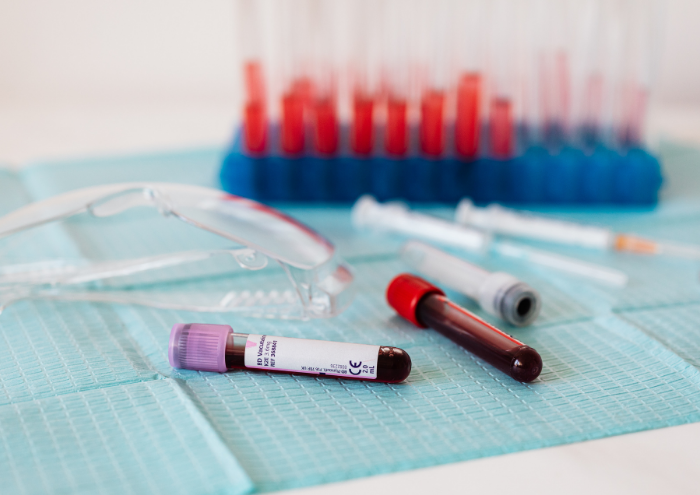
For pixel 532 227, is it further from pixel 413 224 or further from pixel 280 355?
pixel 280 355

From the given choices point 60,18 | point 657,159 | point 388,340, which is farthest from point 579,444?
point 60,18

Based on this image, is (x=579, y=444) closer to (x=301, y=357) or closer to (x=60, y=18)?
(x=301, y=357)

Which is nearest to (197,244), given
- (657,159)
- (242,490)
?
(242,490)

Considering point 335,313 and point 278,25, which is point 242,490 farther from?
point 278,25

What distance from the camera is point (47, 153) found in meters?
1.20

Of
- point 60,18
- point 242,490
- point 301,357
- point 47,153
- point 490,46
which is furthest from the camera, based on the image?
point 60,18

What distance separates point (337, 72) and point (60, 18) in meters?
0.90

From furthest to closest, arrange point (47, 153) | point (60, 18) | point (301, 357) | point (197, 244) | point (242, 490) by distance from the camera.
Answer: point (60, 18), point (47, 153), point (197, 244), point (301, 357), point (242, 490)

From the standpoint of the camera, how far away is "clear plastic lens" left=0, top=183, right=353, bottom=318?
0.63m

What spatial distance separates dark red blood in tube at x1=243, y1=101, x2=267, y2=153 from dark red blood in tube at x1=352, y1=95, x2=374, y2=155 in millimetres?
124

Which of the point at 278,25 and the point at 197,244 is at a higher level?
the point at 278,25

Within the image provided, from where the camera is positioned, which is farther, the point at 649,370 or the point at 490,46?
the point at 490,46

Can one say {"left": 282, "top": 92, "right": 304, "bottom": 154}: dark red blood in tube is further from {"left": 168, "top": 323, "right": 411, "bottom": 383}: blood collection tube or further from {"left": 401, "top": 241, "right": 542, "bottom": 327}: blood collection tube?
{"left": 168, "top": 323, "right": 411, "bottom": 383}: blood collection tube

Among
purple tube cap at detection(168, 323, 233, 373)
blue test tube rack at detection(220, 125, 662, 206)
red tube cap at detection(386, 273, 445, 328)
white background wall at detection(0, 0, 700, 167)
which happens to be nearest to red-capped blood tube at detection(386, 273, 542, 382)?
red tube cap at detection(386, 273, 445, 328)
